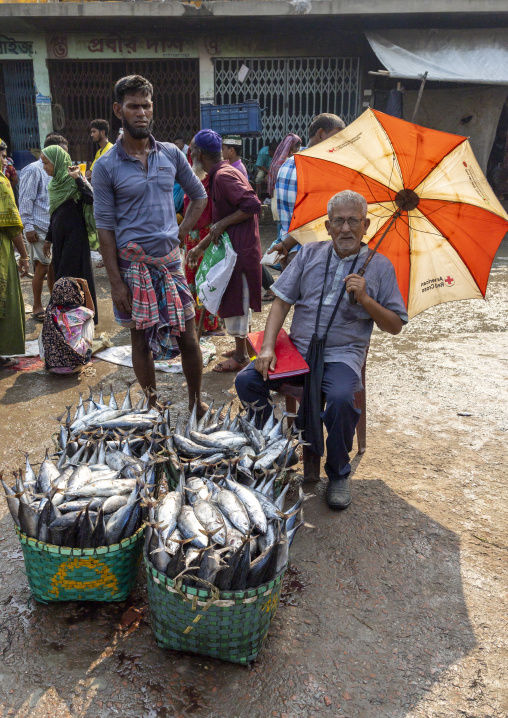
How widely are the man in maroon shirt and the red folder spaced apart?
1.54 meters

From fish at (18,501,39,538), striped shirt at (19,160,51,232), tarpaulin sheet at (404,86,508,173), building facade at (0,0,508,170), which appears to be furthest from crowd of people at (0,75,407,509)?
tarpaulin sheet at (404,86,508,173)

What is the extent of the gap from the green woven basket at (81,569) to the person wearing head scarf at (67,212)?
394cm

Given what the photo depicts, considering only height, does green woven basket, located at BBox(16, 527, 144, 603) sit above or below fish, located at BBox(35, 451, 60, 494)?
below

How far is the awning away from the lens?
10344mm

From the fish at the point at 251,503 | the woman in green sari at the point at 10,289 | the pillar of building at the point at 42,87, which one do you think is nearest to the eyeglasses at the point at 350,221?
the fish at the point at 251,503

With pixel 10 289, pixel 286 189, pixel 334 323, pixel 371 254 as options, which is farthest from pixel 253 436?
pixel 10 289

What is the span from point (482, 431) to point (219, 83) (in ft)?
32.9

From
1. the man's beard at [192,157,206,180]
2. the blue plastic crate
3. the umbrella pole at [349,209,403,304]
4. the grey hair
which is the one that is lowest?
the umbrella pole at [349,209,403,304]

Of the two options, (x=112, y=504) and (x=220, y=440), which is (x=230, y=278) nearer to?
(x=220, y=440)

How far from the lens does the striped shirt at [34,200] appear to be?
20.6 feet

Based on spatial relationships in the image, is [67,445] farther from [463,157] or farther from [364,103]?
[364,103]

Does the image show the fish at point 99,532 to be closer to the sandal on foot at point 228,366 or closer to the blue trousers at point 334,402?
the blue trousers at point 334,402

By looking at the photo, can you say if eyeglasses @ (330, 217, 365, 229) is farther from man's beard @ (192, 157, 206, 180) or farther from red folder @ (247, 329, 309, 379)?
man's beard @ (192, 157, 206, 180)

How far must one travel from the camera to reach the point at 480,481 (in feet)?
11.2
